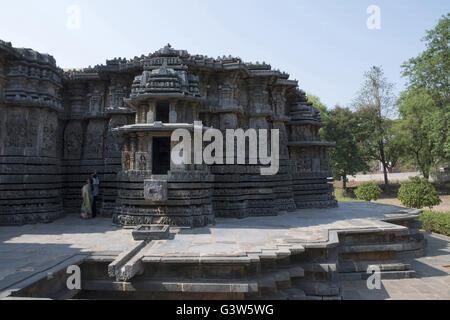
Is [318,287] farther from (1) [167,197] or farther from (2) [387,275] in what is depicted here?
(1) [167,197]

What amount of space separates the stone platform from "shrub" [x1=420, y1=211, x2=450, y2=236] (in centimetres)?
649

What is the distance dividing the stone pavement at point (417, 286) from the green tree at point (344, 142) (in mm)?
24246

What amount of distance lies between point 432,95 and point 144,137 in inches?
1291

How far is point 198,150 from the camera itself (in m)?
11.0

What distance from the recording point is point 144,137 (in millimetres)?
10859

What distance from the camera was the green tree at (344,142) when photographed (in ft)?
112

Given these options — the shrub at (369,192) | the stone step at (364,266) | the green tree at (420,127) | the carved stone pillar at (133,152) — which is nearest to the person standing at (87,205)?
the carved stone pillar at (133,152)

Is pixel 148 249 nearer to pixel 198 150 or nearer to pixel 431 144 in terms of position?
pixel 198 150

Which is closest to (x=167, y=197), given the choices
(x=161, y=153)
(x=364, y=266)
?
(x=161, y=153)

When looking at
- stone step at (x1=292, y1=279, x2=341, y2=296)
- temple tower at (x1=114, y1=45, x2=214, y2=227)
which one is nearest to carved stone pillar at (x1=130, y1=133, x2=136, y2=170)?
temple tower at (x1=114, y1=45, x2=214, y2=227)

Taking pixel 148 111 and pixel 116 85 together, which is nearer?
pixel 148 111

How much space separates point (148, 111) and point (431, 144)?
34.6 metres
